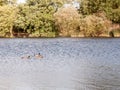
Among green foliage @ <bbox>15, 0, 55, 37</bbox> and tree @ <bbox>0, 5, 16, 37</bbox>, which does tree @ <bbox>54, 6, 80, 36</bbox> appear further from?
tree @ <bbox>0, 5, 16, 37</bbox>

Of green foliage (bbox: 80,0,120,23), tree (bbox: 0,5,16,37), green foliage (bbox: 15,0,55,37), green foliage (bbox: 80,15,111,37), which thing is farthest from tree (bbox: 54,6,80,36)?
tree (bbox: 0,5,16,37)

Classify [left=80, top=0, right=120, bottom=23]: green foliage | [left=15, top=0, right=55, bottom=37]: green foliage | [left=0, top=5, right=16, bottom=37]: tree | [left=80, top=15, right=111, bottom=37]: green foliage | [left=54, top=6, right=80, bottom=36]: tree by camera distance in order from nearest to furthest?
[left=80, top=15, right=111, bottom=37]: green foliage, [left=54, top=6, right=80, bottom=36]: tree, [left=0, top=5, right=16, bottom=37]: tree, [left=15, top=0, right=55, bottom=37]: green foliage, [left=80, top=0, right=120, bottom=23]: green foliage

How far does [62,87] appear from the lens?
18344 millimetres

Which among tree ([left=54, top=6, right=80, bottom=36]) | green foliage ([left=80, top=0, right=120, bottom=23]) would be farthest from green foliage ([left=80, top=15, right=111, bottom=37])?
green foliage ([left=80, top=0, right=120, bottom=23])

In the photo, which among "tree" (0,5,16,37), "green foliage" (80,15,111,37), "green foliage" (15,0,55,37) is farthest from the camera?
"green foliage" (15,0,55,37)

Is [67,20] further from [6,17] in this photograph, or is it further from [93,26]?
[6,17]

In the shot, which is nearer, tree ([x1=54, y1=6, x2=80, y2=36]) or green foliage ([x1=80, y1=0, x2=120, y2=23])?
tree ([x1=54, y1=6, x2=80, y2=36])

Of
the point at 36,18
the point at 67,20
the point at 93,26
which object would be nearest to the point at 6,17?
the point at 36,18

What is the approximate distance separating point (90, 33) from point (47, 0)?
1259cm

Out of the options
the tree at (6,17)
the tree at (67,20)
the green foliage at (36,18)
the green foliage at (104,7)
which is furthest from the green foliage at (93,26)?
the tree at (6,17)

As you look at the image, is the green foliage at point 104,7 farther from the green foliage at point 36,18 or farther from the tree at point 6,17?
the tree at point 6,17

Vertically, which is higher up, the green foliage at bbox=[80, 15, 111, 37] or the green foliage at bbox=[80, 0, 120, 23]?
the green foliage at bbox=[80, 0, 120, 23]

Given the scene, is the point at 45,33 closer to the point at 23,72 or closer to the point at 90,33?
the point at 90,33

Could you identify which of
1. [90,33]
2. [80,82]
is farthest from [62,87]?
[90,33]
